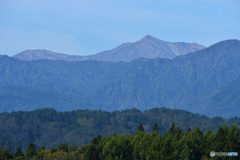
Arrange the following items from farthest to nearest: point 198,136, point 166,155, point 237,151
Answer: point 198,136 < point 166,155 < point 237,151

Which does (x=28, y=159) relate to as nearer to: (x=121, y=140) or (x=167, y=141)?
(x=121, y=140)

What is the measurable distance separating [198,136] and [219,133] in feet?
54.5

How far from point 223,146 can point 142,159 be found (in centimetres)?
2481

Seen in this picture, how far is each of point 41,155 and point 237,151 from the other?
62.7 m

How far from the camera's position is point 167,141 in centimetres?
12788

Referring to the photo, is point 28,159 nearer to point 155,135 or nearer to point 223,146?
point 155,135

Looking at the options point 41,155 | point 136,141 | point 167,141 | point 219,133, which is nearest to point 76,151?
point 41,155

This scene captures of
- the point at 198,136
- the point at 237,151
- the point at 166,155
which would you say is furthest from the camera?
the point at 198,136

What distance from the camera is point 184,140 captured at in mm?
129375

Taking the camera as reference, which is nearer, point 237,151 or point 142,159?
point 237,151

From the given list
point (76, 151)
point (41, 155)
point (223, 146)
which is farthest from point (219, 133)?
point (41, 155)

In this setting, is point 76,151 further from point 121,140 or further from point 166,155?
point 166,155

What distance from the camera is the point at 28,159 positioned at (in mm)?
136250

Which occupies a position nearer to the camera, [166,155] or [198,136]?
[166,155]
